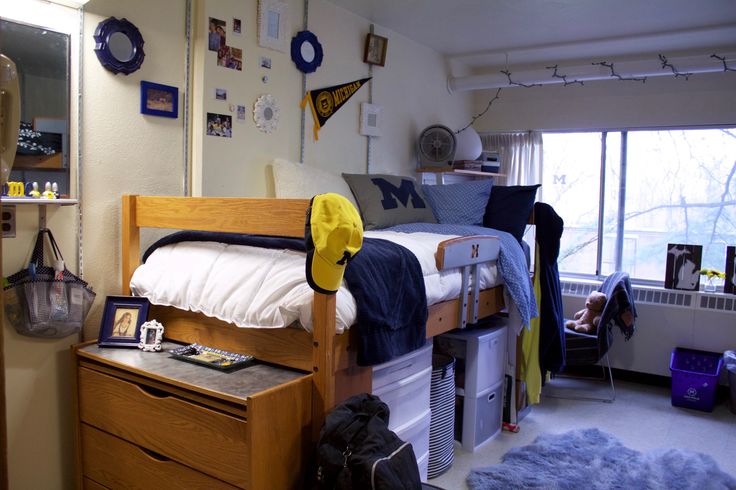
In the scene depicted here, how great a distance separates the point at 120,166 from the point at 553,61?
350 cm

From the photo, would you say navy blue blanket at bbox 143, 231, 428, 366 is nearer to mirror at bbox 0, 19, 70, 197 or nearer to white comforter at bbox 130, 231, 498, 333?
white comforter at bbox 130, 231, 498, 333

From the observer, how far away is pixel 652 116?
4.32 metres

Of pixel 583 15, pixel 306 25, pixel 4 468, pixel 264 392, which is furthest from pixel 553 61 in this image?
pixel 4 468

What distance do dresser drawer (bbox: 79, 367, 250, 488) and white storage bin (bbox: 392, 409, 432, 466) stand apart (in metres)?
0.81

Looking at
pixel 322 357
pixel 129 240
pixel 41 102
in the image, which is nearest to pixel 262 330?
pixel 322 357

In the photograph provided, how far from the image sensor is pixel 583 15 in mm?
3539

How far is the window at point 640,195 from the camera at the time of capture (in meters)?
4.23

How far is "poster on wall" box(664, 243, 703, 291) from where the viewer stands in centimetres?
409

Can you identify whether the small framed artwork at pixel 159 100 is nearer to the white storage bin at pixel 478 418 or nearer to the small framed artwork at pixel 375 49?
the small framed artwork at pixel 375 49

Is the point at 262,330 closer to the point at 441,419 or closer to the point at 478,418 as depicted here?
the point at 441,419

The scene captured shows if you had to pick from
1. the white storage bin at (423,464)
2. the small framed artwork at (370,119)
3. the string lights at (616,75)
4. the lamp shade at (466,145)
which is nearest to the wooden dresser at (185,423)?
the white storage bin at (423,464)

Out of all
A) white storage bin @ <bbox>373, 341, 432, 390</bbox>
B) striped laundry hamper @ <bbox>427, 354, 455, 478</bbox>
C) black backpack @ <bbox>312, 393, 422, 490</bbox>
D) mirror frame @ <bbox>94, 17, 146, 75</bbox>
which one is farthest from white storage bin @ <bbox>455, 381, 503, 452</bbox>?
mirror frame @ <bbox>94, 17, 146, 75</bbox>

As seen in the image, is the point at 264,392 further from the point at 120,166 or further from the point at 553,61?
the point at 553,61

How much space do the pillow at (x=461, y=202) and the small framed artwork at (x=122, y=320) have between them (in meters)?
1.96
